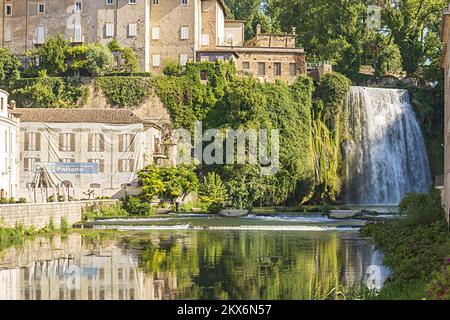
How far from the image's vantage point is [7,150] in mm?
45594

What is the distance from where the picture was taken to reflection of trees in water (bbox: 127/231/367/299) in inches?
829

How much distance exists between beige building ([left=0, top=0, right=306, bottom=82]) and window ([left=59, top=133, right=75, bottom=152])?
10.8m

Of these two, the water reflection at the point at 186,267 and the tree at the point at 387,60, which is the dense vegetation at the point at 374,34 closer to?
the tree at the point at 387,60

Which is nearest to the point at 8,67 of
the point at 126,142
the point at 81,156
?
the point at 81,156

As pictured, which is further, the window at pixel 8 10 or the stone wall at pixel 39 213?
the window at pixel 8 10

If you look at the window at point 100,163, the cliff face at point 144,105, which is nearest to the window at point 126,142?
the window at point 100,163

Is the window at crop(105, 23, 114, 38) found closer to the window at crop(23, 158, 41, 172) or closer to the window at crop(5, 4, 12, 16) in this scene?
the window at crop(5, 4, 12, 16)

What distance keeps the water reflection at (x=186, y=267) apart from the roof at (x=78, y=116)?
19.1 m

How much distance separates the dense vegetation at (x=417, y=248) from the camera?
1777cm

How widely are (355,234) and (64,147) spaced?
2381 centimetres

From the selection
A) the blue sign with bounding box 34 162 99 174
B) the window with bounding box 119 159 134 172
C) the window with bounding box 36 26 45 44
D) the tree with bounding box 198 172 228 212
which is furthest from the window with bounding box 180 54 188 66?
the blue sign with bounding box 34 162 99 174

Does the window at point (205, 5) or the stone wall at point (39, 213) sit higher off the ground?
the window at point (205, 5)

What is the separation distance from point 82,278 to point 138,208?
27.7 metres

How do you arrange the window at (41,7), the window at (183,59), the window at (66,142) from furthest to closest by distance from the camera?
the window at (41,7)
the window at (183,59)
the window at (66,142)
